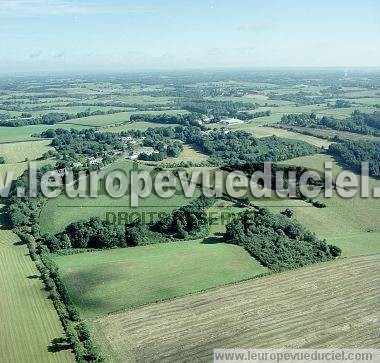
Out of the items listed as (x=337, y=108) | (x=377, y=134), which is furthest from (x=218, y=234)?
(x=337, y=108)

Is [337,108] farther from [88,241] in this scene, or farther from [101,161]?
[88,241]

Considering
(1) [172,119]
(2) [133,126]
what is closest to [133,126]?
(2) [133,126]

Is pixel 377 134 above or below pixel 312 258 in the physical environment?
above

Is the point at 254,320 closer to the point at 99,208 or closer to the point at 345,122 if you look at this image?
the point at 99,208

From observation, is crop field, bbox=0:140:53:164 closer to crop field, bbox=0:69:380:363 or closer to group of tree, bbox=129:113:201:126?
crop field, bbox=0:69:380:363

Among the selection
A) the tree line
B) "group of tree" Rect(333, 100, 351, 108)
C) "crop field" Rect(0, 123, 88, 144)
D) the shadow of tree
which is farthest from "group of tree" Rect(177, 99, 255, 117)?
the shadow of tree

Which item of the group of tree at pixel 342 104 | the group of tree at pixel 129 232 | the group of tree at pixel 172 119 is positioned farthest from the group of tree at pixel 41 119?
the group of tree at pixel 129 232
